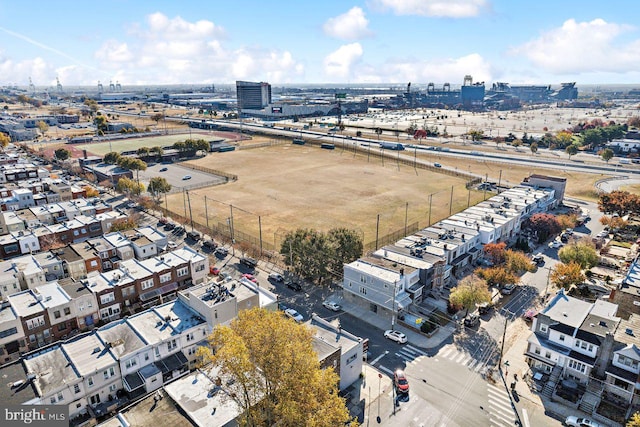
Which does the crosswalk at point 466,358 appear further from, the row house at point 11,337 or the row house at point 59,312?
the row house at point 11,337

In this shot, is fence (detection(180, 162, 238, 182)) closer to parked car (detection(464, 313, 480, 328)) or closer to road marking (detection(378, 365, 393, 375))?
parked car (detection(464, 313, 480, 328))

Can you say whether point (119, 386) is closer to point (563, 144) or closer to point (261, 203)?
point (261, 203)

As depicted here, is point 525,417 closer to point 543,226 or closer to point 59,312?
point 543,226

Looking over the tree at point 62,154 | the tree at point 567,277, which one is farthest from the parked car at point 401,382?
the tree at point 62,154

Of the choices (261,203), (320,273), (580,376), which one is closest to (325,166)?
(261,203)

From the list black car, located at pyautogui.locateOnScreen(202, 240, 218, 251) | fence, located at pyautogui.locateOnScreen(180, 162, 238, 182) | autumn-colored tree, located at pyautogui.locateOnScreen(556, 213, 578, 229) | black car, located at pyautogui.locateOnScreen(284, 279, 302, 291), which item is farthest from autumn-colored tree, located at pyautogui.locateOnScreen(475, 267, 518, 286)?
fence, located at pyautogui.locateOnScreen(180, 162, 238, 182)

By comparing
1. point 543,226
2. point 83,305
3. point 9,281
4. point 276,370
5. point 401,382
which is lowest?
point 401,382

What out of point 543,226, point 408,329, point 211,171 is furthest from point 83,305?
point 211,171
